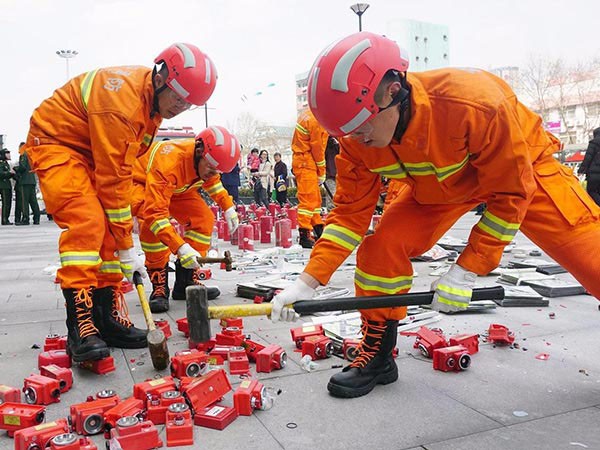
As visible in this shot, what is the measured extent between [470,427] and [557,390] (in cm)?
69

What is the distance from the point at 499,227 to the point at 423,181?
43 centimetres

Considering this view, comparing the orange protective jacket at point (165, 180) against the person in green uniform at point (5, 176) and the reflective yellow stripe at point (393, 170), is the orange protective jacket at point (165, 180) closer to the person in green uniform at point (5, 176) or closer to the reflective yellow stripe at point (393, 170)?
the reflective yellow stripe at point (393, 170)

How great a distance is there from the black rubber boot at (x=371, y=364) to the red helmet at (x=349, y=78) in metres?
1.19

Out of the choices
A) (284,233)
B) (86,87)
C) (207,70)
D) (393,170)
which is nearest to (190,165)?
(207,70)

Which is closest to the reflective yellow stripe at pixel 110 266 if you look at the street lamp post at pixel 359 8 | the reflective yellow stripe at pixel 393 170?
the reflective yellow stripe at pixel 393 170

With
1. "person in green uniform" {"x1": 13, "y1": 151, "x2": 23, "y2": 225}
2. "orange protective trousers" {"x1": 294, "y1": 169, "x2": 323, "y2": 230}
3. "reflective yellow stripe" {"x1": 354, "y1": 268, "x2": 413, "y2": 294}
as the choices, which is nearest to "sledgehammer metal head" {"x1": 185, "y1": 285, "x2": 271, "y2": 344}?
"reflective yellow stripe" {"x1": 354, "y1": 268, "x2": 413, "y2": 294}

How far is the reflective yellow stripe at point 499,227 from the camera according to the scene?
2.56m

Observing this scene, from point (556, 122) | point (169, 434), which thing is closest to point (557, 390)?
point (169, 434)

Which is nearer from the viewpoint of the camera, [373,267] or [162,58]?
[373,267]

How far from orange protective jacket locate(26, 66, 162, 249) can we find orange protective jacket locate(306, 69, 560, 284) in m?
1.37

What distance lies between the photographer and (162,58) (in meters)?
3.63

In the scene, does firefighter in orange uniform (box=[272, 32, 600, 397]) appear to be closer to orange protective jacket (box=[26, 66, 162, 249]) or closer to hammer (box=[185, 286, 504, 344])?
hammer (box=[185, 286, 504, 344])

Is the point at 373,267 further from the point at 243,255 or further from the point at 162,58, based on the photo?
the point at 243,255

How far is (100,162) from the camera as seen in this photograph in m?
3.44
